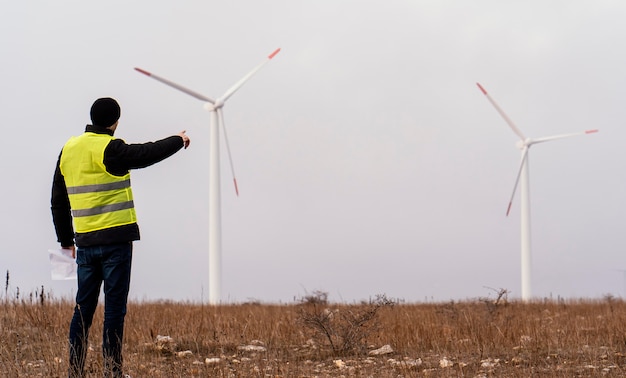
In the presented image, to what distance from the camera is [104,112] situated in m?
6.93

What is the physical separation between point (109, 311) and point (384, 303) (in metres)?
4.96

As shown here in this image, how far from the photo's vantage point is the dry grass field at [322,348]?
774 centimetres

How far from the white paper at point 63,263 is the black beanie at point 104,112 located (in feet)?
4.45

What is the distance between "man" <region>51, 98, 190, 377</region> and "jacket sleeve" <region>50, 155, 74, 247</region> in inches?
8.1

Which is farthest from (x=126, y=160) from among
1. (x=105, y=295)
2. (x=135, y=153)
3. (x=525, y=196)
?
(x=525, y=196)

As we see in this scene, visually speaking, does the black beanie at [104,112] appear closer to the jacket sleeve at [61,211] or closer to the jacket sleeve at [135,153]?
the jacket sleeve at [135,153]

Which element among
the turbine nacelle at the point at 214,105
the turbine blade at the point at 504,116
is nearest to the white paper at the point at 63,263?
the turbine nacelle at the point at 214,105

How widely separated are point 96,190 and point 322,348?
4.44 meters

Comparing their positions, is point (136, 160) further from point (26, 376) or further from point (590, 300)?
point (590, 300)

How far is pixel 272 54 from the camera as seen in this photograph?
27.7 m

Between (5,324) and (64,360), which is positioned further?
(5,324)

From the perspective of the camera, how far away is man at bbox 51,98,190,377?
21.8 ft

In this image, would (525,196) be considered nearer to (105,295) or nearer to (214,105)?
(214,105)

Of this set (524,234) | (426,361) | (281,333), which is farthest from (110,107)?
(524,234)
